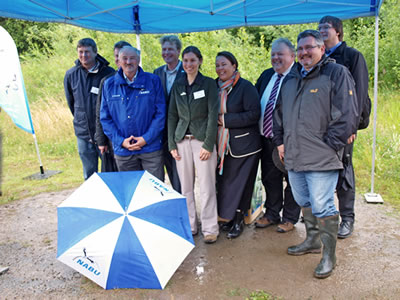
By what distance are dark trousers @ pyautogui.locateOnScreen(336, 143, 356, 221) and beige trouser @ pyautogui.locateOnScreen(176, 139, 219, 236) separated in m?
1.27

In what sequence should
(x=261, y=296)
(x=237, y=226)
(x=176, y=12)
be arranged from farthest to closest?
1. (x=176, y=12)
2. (x=237, y=226)
3. (x=261, y=296)

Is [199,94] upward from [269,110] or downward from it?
upward

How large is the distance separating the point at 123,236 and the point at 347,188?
7.72 feet

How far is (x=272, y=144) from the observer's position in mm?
3770

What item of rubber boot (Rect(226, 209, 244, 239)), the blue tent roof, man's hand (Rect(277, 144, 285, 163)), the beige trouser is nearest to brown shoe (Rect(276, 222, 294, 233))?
rubber boot (Rect(226, 209, 244, 239))

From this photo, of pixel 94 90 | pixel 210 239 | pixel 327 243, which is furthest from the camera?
pixel 94 90

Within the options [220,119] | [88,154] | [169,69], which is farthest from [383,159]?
[88,154]

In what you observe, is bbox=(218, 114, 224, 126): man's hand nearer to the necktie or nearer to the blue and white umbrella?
the necktie

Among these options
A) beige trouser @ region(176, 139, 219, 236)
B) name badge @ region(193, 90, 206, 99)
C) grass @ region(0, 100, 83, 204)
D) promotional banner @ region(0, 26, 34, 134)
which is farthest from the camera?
grass @ region(0, 100, 83, 204)

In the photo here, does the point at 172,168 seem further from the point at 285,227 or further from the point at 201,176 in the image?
the point at 285,227

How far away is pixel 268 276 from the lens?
318cm

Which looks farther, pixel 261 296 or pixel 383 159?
pixel 383 159

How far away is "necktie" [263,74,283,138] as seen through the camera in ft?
12.0

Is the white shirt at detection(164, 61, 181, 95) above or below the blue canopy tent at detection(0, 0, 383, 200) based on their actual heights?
below
